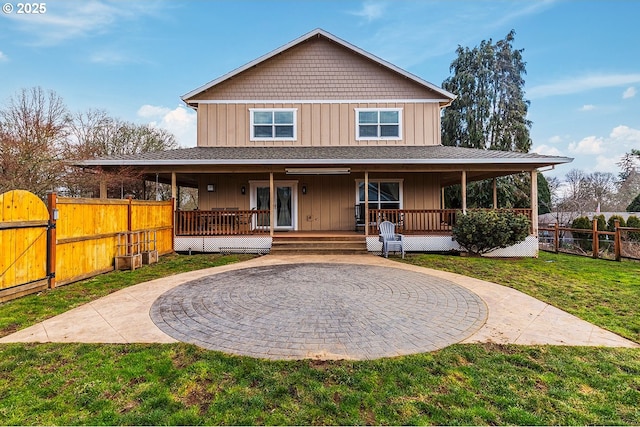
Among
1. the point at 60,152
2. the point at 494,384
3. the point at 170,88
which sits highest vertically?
the point at 170,88

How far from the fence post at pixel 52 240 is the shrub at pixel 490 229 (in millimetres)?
10889

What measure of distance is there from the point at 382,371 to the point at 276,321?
5.69 feet

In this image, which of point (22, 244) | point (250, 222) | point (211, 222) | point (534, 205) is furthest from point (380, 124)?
point (22, 244)

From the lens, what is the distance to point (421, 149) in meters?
12.2

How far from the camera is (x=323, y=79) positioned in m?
13.0

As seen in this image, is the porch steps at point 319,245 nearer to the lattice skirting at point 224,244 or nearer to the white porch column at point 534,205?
the lattice skirting at point 224,244

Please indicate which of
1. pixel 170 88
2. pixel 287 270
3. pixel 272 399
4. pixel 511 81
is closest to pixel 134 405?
pixel 272 399

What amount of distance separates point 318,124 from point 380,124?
2721mm

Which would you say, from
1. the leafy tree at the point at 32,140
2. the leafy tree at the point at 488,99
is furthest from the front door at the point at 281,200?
the leafy tree at the point at 488,99

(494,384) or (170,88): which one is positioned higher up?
(170,88)

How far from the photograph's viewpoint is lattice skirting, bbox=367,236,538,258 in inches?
405

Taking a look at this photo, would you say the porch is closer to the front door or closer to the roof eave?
the front door

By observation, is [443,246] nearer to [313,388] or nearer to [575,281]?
[575,281]

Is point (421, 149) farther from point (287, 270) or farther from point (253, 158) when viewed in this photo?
point (287, 270)
